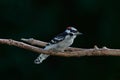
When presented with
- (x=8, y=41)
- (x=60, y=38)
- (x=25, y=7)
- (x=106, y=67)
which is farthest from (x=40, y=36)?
(x=8, y=41)

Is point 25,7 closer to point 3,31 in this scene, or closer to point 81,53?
point 3,31

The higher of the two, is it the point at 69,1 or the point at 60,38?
the point at 69,1

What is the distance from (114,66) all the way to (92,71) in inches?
8.2

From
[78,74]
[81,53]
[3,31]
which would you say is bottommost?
[81,53]

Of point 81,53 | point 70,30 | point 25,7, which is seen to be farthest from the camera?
point 25,7

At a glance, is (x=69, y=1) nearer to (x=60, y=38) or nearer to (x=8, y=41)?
(x=60, y=38)

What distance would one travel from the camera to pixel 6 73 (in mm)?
5438

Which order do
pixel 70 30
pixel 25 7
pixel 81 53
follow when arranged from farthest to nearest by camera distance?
pixel 25 7 < pixel 70 30 < pixel 81 53

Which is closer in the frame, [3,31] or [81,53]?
[81,53]

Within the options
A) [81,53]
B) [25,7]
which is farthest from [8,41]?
[25,7]

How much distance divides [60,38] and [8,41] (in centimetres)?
47

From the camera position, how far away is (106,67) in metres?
5.29

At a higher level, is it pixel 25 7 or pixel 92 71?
pixel 25 7

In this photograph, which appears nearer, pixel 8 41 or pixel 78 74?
pixel 8 41
